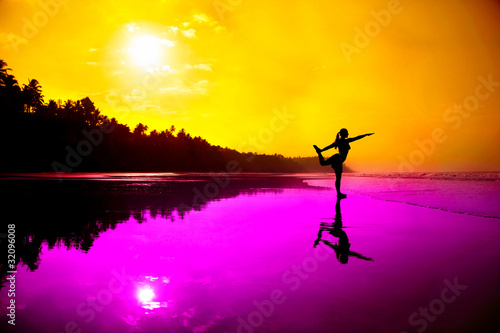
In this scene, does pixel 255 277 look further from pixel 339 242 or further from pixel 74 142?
pixel 74 142

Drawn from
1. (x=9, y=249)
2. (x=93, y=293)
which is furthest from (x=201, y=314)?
(x=9, y=249)

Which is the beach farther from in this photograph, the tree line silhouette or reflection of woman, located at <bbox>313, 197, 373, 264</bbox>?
the tree line silhouette

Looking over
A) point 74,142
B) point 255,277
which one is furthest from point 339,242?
point 74,142

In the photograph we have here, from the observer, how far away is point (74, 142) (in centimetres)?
6719

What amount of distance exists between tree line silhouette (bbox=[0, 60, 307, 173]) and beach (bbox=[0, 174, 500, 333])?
56.4 metres

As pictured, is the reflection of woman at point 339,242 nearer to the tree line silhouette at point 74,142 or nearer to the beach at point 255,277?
the beach at point 255,277

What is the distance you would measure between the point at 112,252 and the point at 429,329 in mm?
5208

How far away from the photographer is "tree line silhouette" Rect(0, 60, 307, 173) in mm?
55656

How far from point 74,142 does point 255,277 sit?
237 ft

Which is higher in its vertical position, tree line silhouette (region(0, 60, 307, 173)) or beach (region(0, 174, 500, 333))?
tree line silhouette (region(0, 60, 307, 173))

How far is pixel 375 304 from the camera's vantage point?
149 inches

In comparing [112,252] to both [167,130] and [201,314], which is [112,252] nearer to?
[201,314]

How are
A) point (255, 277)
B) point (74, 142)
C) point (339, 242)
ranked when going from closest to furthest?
point (255, 277), point (339, 242), point (74, 142)

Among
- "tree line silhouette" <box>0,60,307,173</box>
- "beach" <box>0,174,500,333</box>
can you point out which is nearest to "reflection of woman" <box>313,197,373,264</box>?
"beach" <box>0,174,500,333</box>
